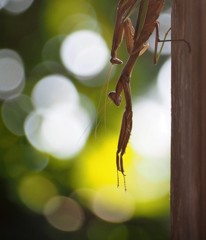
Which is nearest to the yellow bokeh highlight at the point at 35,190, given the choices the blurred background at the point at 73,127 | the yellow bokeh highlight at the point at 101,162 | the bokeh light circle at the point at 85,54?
the blurred background at the point at 73,127

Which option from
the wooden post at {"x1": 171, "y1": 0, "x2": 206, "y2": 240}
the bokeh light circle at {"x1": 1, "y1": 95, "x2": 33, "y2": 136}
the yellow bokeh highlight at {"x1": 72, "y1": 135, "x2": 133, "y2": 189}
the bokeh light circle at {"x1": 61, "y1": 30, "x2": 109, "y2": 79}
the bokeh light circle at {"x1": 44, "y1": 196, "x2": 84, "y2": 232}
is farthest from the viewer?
the bokeh light circle at {"x1": 44, "y1": 196, "x2": 84, "y2": 232}

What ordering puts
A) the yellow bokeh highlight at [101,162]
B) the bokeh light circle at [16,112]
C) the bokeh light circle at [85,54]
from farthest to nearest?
the bokeh light circle at [16,112] < the bokeh light circle at [85,54] < the yellow bokeh highlight at [101,162]

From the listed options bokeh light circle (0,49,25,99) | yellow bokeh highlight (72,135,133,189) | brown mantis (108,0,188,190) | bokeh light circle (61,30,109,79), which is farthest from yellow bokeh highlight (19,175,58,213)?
brown mantis (108,0,188,190)

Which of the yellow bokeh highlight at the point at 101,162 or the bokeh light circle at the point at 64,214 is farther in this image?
the bokeh light circle at the point at 64,214

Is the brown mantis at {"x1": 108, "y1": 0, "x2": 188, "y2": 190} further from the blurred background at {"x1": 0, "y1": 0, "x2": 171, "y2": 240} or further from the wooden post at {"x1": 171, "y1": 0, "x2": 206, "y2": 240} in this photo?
the blurred background at {"x1": 0, "y1": 0, "x2": 171, "y2": 240}

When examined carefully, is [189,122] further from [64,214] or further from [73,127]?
[64,214]

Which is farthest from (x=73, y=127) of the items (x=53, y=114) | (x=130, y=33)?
(x=130, y=33)

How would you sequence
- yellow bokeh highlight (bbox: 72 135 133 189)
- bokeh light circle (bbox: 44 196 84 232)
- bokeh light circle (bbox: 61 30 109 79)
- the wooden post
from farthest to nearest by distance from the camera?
bokeh light circle (bbox: 44 196 84 232), bokeh light circle (bbox: 61 30 109 79), yellow bokeh highlight (bbox: 72 135 133 189), the wooden post

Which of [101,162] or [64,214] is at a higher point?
[101,162]

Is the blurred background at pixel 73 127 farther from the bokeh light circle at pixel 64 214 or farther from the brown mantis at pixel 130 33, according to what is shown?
the brown mantis at pixel 130 33
